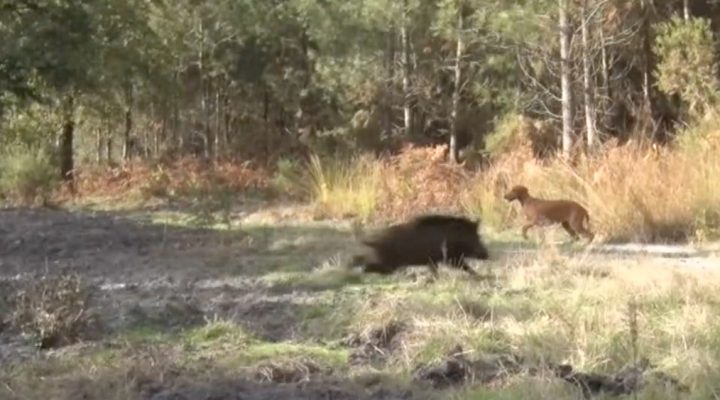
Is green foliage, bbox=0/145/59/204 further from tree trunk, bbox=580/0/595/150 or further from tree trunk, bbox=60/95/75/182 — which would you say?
tree trunk, bbox=580/0/595/150

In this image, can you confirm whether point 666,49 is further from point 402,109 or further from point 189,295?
point 189,295

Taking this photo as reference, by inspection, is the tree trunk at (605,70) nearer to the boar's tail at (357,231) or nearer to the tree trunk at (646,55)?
the tree trunk at (646,55)

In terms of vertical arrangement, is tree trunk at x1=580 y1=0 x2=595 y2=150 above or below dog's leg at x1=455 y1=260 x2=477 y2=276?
above

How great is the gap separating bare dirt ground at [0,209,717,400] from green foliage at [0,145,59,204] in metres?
5.27

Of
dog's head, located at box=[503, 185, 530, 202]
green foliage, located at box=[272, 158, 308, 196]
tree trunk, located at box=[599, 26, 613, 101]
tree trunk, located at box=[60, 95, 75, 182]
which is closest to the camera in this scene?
dog's head, located at box=[503, 185, 530, 202]

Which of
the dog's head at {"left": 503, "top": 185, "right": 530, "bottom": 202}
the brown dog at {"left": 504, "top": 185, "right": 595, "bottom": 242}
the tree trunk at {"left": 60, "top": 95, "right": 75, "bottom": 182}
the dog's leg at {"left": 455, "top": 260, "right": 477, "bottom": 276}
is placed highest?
the tree trunk at {"left": 60, "top": 95, "right": 75, "bottom": 182}

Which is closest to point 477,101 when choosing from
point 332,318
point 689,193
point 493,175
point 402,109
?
point 402,109

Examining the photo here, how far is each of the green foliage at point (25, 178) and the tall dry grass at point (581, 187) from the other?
20.3 feet

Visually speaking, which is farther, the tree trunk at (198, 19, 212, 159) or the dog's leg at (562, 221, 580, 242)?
the tree trunk at (198, 19, 212, 159)

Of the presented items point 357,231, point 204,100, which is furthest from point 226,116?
point 357,231

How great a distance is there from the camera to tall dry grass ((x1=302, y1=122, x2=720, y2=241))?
11.9 m

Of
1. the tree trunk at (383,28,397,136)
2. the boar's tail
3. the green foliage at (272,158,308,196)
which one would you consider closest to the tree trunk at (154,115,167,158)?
the tree trunk at (383,28,397,136)

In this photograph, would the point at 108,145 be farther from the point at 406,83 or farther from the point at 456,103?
the point at 456,103

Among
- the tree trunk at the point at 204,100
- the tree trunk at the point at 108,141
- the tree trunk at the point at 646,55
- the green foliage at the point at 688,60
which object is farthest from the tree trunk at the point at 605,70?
the tree trunk at the point at 108,141
